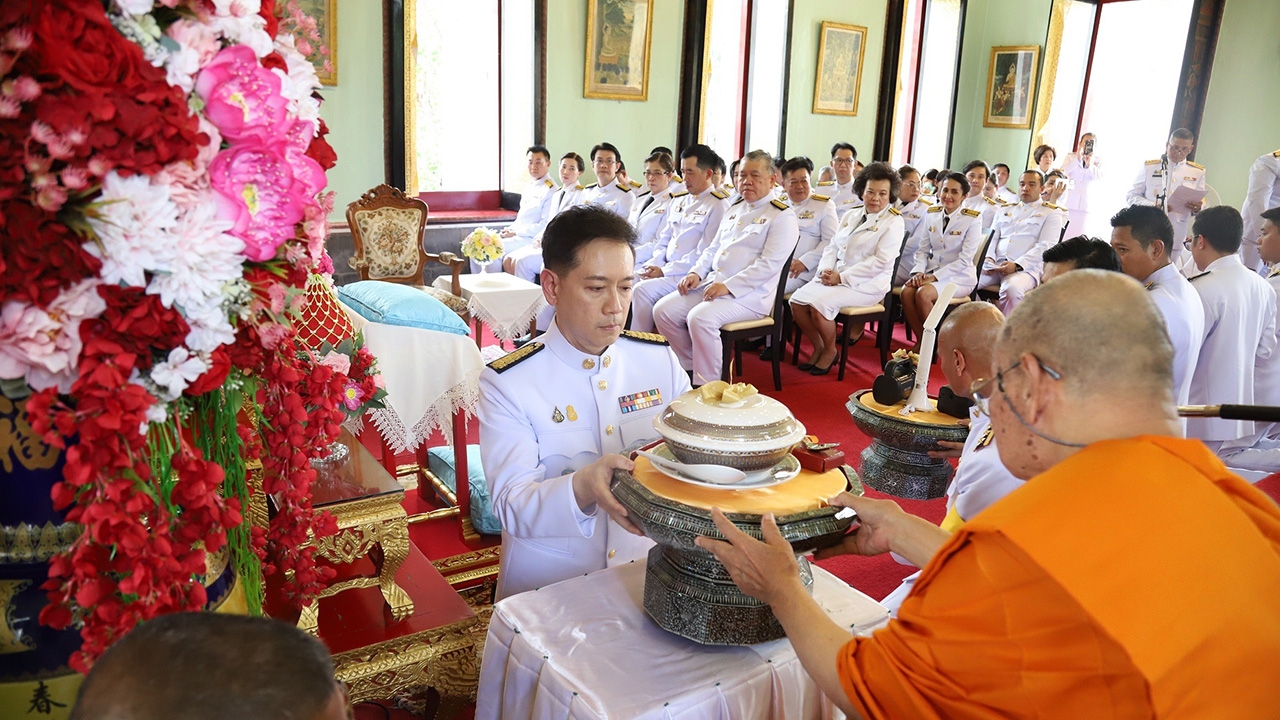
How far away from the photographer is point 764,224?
20.4ft

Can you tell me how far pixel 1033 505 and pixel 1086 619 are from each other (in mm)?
138

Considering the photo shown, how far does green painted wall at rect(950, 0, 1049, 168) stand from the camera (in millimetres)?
11859

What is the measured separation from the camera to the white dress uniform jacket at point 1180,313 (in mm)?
3428

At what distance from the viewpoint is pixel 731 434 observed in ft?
4.52

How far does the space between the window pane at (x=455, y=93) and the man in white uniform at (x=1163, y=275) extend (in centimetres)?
638

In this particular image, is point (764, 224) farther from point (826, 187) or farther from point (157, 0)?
point (157, 0)

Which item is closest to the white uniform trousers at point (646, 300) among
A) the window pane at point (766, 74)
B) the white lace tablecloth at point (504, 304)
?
the white lace tablecloth at point (504, 304)

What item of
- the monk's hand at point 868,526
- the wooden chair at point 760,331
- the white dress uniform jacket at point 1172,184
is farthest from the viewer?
the white dress uniform jacket at point 1172,184

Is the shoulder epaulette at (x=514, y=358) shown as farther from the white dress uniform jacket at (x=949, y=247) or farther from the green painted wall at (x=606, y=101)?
the green painted wall at (x=606, y=101)

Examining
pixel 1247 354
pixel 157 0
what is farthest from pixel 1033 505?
pixel 1247 354

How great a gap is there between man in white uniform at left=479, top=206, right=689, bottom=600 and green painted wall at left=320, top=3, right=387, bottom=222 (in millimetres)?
6203

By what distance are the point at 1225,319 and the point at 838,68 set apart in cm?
777

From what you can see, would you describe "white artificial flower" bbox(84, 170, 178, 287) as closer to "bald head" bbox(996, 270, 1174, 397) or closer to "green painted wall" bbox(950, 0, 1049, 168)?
"bald head" bbox(996, 270, 1174, 397)

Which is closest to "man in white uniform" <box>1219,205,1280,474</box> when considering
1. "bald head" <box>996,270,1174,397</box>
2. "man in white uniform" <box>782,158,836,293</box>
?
"man in white uniform" <box>782,158,836,293</box>
